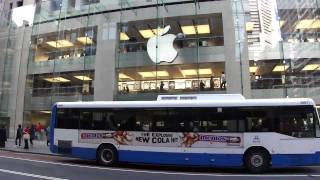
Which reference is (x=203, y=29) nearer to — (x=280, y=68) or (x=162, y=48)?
(x=162, y=48)

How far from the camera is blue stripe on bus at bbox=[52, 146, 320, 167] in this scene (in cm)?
1462

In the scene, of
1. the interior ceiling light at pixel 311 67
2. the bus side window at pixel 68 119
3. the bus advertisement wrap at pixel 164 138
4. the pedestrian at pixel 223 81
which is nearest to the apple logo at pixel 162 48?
the pedestrian at pixel 223 81

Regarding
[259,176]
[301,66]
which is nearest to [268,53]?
[301,66]

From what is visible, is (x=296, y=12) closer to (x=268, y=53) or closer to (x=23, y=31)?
(x=268, y=53)

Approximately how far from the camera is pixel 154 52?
3108 centimetres

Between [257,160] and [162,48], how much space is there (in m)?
17.3

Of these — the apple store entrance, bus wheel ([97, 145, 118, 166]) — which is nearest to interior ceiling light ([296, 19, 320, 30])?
the apple store entrance

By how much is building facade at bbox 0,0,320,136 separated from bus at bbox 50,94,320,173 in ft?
43.7

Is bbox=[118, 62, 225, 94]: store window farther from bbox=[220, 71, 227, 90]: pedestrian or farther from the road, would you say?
the road

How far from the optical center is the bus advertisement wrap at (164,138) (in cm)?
Answer: 1511

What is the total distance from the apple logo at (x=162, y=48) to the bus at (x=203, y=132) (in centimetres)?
1394

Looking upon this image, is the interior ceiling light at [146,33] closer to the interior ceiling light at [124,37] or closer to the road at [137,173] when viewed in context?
the interior ceiling light at [124,37]

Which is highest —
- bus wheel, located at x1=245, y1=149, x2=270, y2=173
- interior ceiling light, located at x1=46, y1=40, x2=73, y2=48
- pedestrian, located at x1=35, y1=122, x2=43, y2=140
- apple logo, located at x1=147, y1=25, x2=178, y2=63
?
interior ceiling light, located at x1=46, y1=40, x2=73, y2=48

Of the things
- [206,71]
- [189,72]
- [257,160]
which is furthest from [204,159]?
[189,72]
